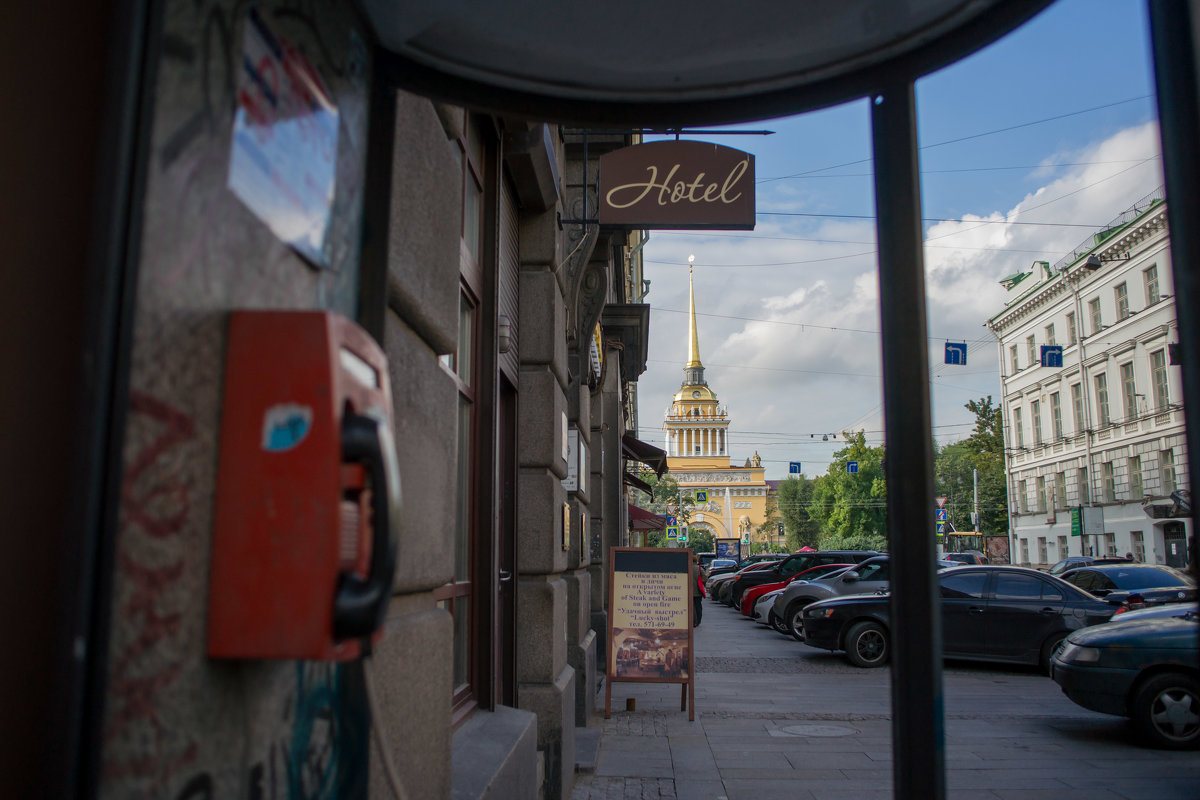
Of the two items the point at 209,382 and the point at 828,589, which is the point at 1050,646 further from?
the point at 209,382

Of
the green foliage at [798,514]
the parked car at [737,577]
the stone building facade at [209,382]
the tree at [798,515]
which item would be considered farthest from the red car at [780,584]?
the green foliage at [798,514]

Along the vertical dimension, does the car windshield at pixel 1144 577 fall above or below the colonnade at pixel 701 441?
below

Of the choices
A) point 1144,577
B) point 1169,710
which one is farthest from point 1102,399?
point 1169,710

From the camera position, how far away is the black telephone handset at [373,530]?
1.57m

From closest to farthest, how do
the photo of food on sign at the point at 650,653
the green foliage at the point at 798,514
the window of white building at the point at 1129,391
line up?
the photo of food on sign at the point at 650,653, the window of white building at the point at 1129,391, the green foliage at the point at 798,514

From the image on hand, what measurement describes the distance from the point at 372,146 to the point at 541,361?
4318 millimetres

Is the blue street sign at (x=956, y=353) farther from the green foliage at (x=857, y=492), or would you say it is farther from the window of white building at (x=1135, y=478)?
the green foliage at (x=857, y=492)

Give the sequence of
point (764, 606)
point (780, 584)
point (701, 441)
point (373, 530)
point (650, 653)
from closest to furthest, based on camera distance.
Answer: point (373, 530), point (650, 653), point (764, 606), point (780, 584), point (701, 441)

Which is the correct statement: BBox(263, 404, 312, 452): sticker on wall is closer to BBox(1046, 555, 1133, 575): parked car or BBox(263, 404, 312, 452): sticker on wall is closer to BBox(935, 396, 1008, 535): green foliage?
BBox(1046, 555, 1133, 575): parked car

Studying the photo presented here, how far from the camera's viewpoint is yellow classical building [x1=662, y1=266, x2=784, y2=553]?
134375 millimetres

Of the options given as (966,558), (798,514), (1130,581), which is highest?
(798,514)

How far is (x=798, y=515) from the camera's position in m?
100

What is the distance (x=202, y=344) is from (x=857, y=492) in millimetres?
78339

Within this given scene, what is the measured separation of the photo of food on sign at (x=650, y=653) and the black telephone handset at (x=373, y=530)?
8.20m
